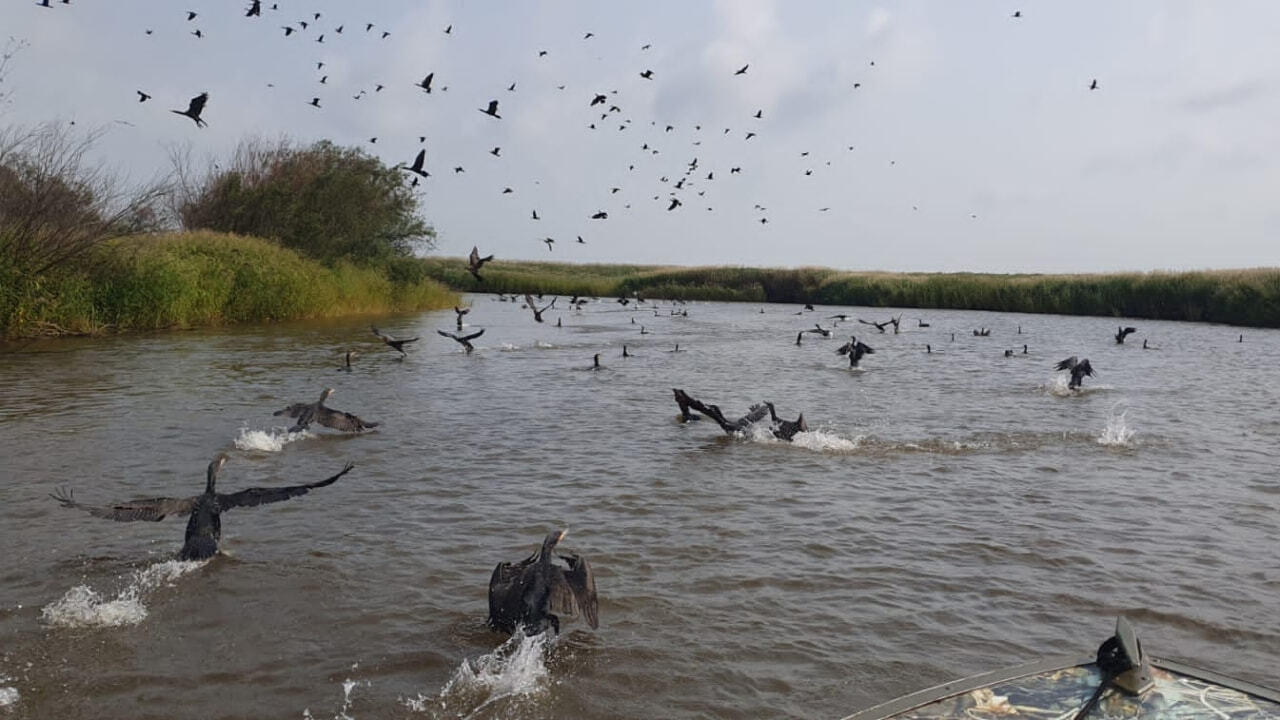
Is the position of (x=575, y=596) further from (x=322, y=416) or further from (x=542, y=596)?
(x=322, y=416)

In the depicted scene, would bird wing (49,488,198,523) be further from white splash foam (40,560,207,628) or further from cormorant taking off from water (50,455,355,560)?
white splash foam (40,560,207,628)

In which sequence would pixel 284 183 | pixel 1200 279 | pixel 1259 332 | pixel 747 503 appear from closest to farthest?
pixel 747 503 < pixel 1259 332 < pixel 284 183 < pixel 1200 279

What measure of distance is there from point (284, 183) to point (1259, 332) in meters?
41.5

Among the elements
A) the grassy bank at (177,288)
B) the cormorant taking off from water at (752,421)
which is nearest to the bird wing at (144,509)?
the cormorant taking off from water at (752,421)

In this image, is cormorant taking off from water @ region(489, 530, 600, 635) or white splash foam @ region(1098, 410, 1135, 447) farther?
white splash foam @ region(1098, 410, 1135, 447)

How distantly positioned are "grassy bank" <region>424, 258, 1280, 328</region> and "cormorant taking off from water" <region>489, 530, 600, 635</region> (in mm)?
43763

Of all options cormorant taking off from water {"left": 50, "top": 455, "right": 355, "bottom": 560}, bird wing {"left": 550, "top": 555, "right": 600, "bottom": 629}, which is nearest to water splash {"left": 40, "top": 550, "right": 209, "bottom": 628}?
cormorant taking off from water {"left": 50, "top": 455, "right": 355, "bottom": 560}

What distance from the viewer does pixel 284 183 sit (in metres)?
40.9

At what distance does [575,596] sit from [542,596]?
0.61 ft

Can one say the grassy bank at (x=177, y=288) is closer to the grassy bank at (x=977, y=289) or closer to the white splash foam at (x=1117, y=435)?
the white splash foam at (x=1117, y=435)

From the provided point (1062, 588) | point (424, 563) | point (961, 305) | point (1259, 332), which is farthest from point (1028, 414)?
→ point (961, 305)

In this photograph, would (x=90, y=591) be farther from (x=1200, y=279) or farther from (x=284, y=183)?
(x=1200, y=279)

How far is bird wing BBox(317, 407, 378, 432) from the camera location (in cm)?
1120

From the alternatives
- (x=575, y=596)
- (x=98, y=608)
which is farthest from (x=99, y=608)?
(x=575, y=596)
